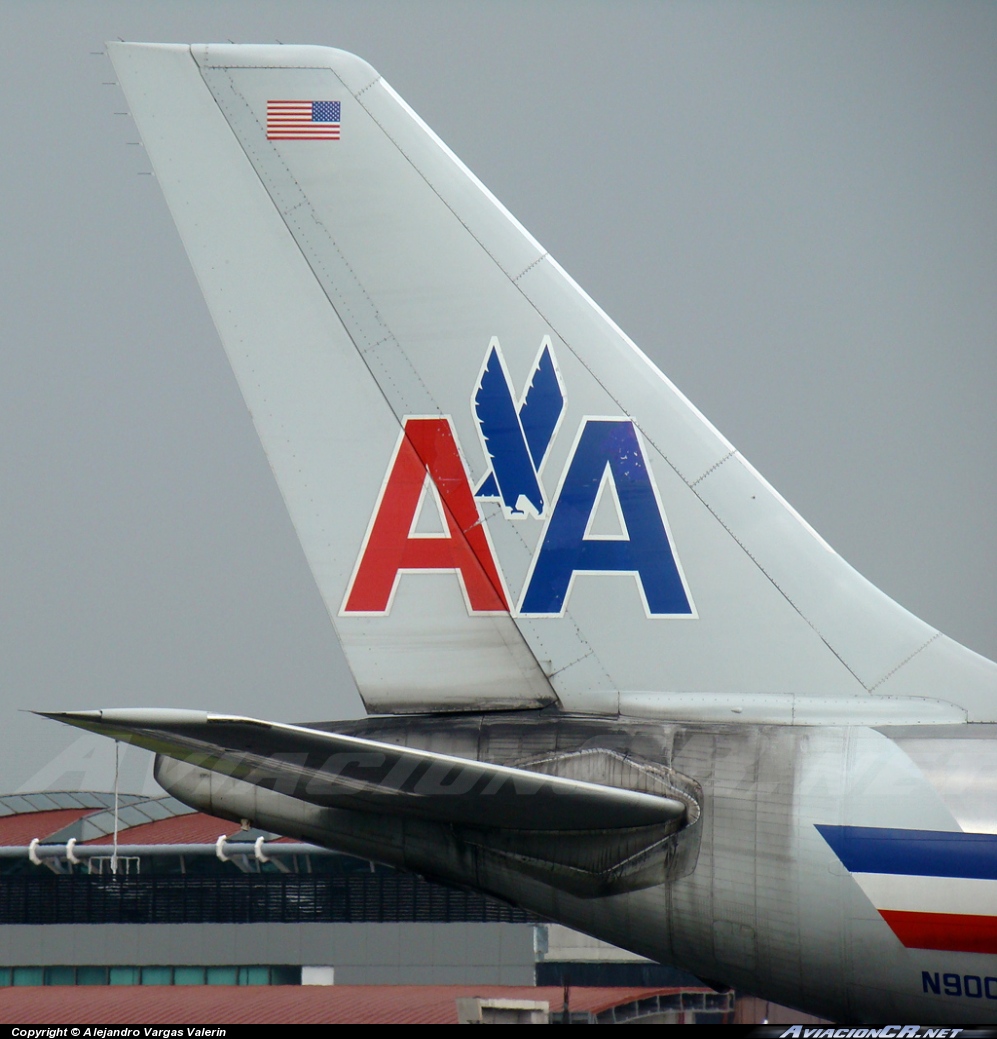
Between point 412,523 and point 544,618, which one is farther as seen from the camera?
point 412,523

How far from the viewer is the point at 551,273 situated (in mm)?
7695

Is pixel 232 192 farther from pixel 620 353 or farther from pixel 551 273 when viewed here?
pixel 620 353

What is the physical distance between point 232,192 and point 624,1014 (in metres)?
11.9

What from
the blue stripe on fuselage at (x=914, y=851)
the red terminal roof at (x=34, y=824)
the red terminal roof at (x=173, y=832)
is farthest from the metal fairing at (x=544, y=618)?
the red terminal roof at (x=34, y=824)

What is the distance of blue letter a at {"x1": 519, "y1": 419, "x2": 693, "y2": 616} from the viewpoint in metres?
7.38

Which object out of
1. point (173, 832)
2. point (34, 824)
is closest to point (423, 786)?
point (173, 832)

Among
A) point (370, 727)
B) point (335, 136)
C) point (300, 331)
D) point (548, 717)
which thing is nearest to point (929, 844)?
point (548, 717)

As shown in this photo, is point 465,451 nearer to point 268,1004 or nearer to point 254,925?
point 268,1004

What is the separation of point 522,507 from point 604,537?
557 millimetres

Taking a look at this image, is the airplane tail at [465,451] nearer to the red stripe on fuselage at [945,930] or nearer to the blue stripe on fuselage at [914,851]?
the blue stripe on fuselage at [914,851]

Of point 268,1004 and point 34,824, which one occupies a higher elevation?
point 34,824

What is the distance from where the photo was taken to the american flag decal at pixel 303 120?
7.98 meters

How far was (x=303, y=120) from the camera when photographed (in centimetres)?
804

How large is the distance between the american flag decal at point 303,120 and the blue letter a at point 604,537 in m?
2.67
